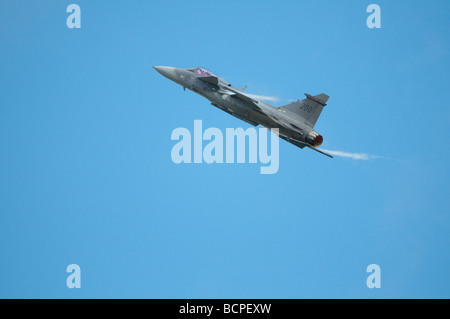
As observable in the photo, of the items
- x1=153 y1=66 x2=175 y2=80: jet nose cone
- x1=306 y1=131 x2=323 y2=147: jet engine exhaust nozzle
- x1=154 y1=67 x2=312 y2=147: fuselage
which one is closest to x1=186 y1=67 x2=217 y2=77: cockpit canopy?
x1=154 y1=67 x2=312 y2=147: fuselage

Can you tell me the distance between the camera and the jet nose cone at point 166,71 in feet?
112

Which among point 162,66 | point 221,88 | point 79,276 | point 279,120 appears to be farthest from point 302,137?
point 79,276

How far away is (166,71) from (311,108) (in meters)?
7.09

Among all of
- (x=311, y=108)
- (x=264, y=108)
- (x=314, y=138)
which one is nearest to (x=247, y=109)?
(x=264, y=108)

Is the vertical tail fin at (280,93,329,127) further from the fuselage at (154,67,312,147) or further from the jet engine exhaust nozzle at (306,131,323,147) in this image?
the jet engine exhaust nozzle at (306,131,323,147)

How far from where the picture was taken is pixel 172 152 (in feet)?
109

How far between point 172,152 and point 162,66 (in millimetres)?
4394

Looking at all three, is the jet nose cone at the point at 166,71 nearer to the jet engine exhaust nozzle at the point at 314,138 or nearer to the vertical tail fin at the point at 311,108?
the vertical tail fin at the point at 311,108

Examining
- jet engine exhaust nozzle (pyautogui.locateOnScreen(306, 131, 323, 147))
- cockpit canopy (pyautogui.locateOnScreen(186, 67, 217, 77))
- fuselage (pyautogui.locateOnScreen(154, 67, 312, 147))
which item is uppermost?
cockpit canopy (pyautogui.locateOnScreen(186, 67, 217, 77))

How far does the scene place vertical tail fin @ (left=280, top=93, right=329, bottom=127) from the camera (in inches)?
1283

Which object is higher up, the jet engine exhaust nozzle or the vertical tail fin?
the vertical tail fin

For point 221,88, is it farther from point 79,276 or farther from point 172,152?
point 79,276

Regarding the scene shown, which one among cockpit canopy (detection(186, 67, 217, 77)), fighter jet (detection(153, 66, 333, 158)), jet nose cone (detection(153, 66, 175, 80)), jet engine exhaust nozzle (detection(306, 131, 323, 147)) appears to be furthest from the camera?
jet nose cone (detection(153, 66, 175, 80))

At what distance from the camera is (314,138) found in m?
31.6
